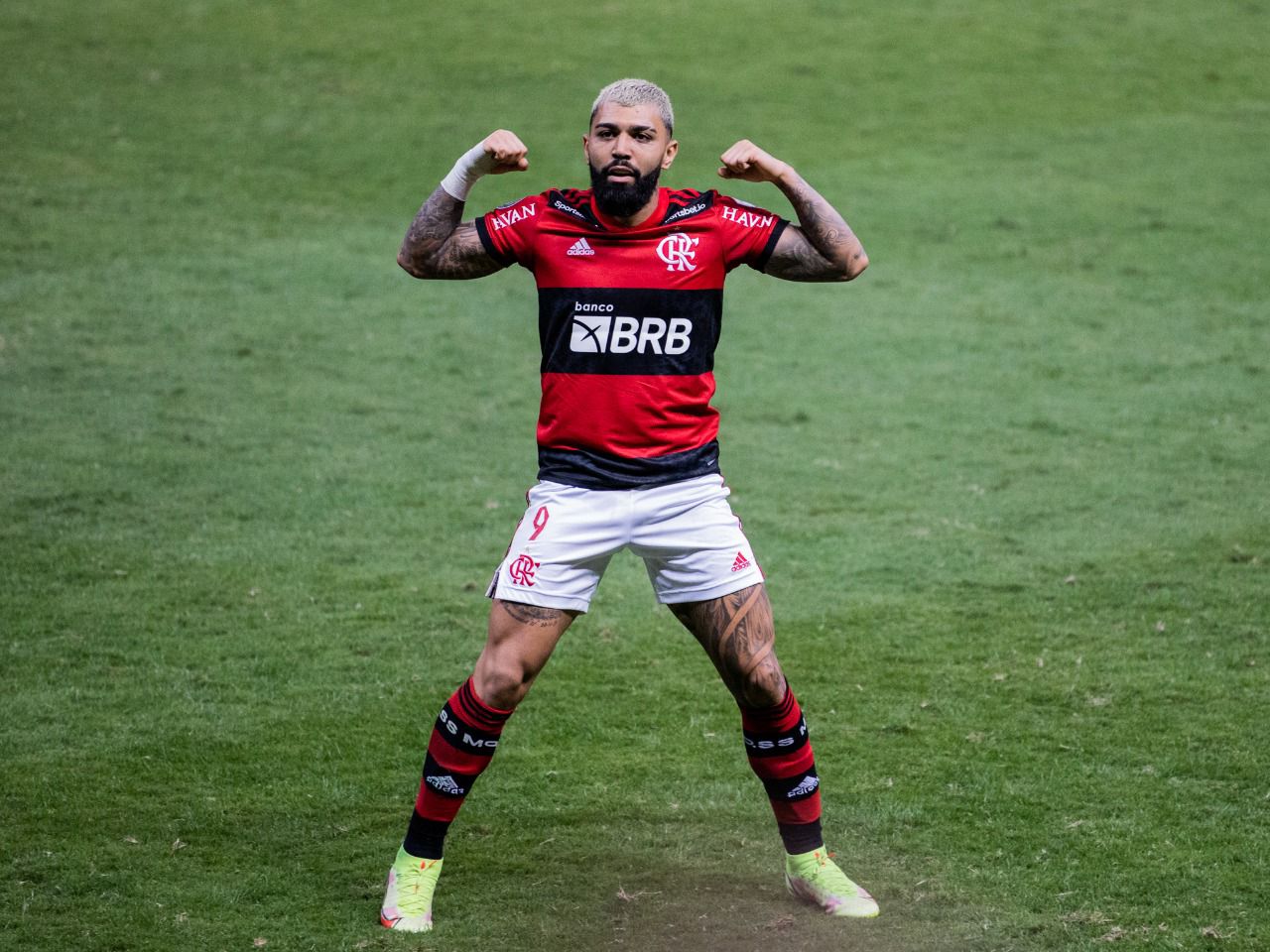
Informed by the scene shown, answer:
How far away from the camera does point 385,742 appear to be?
6.60 m

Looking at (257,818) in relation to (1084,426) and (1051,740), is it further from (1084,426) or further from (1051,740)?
(1084,426)

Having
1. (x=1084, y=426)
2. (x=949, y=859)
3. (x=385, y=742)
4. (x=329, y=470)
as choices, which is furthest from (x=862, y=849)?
(x=1084, y=426)

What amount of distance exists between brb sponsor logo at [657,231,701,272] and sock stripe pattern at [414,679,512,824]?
153cm

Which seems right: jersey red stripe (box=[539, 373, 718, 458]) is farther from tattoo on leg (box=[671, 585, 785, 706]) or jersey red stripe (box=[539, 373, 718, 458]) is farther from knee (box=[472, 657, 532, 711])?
knee (box=[472, 657, 532, 711])

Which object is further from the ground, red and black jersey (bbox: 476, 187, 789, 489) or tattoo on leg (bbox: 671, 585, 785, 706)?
red and black jersey (bbox: 476, 187, 789, 489)

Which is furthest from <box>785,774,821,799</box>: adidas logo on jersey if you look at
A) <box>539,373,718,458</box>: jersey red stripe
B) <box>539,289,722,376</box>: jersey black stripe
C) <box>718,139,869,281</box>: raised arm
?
<box>718,139,869,281</box>: raised arm

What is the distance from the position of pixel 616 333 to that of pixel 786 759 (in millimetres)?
1560

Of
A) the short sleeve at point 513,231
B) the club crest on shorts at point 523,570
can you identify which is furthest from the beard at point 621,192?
the club crest on shorts at point 523,570

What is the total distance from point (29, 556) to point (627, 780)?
414cm

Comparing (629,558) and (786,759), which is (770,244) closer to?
(786,759)

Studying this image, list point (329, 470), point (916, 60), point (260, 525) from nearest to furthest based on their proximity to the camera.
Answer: point (260, 525)
point (329, 470)
point (916, 60)

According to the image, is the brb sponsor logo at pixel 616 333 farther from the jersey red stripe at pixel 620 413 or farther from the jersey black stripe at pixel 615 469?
the jersey black stripe at pixel 615 469

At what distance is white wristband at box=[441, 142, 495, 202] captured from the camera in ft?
17.3

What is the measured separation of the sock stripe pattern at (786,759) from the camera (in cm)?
534
